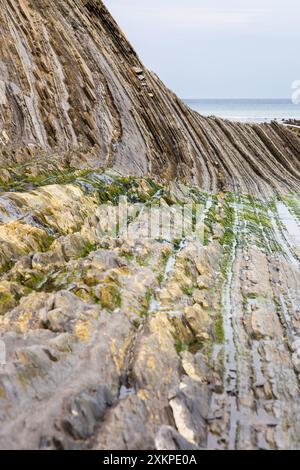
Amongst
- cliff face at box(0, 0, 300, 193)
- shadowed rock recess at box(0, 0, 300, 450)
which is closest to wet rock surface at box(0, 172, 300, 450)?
shadowed rock recess at box(0, 0, 300, 450)

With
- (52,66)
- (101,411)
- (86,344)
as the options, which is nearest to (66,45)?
(52,66)

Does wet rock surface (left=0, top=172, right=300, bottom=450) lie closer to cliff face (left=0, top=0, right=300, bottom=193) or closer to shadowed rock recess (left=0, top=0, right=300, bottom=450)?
shadowed rock recess (left=0, top=0, right=300, bottom=450)

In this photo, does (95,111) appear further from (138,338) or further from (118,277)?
(138,338)

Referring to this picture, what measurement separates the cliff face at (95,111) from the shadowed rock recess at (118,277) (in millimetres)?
194

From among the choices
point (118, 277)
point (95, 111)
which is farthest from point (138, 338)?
point (95, 111)

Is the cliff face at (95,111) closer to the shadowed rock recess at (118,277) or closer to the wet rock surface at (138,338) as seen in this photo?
the shadowed rock recess at (118,277)

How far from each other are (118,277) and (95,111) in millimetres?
27216

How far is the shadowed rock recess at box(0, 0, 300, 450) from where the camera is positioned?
1346cm

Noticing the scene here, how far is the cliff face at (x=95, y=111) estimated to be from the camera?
3809cm

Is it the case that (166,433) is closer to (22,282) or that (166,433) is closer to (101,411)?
(101,411)

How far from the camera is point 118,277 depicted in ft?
68.6

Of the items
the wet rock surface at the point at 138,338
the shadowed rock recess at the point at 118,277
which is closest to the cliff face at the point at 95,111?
the shadowed rock recess at the point at 118,277

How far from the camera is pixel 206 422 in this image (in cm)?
1421

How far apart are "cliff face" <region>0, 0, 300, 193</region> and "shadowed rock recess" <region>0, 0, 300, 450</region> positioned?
0.19 m
